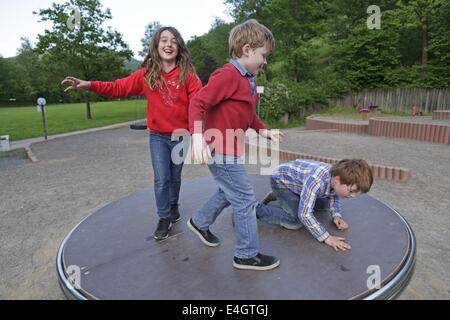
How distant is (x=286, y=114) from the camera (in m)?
14.7

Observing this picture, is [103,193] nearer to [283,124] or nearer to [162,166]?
[162,166]

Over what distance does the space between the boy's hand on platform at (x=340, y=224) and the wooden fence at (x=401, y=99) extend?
1641 cm

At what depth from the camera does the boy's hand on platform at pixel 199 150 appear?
1.56 meters

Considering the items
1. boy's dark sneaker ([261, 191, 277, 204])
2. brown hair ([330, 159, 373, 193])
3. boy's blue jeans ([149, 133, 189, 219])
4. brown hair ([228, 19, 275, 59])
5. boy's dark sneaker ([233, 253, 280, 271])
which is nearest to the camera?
brown hair ([228, 19, 275, 59])

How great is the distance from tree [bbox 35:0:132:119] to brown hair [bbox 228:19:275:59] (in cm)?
1771

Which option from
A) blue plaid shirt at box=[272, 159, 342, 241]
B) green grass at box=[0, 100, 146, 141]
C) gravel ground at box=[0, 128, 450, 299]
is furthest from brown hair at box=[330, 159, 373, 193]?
green grass at box=[0, 100, 146, 141]

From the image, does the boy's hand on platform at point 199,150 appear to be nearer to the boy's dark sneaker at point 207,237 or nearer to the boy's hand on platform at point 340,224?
the boy's dark sneaker at point 207,237

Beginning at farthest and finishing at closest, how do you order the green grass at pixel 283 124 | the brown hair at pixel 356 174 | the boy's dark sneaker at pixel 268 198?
1. the green grass at pixel 283 124
2. the boy's dark sneaker at pixel 268 198
3. the brown hair at pixel 356 174

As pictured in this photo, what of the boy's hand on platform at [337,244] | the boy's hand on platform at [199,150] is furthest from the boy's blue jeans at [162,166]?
the boy's hand on platform at [337,244]

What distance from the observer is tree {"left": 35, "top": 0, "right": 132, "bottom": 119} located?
1680 cm

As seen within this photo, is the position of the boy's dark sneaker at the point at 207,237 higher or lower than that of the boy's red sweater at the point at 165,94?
lower

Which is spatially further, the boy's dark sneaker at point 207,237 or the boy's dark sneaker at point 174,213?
the boy's dark sneaker at point 174,213

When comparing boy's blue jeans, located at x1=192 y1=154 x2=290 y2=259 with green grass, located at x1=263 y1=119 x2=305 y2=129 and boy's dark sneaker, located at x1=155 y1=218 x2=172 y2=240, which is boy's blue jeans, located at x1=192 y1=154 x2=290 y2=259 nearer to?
boy's dark sneaker, located at x1=155 y1=218 x2=172 y2=240
